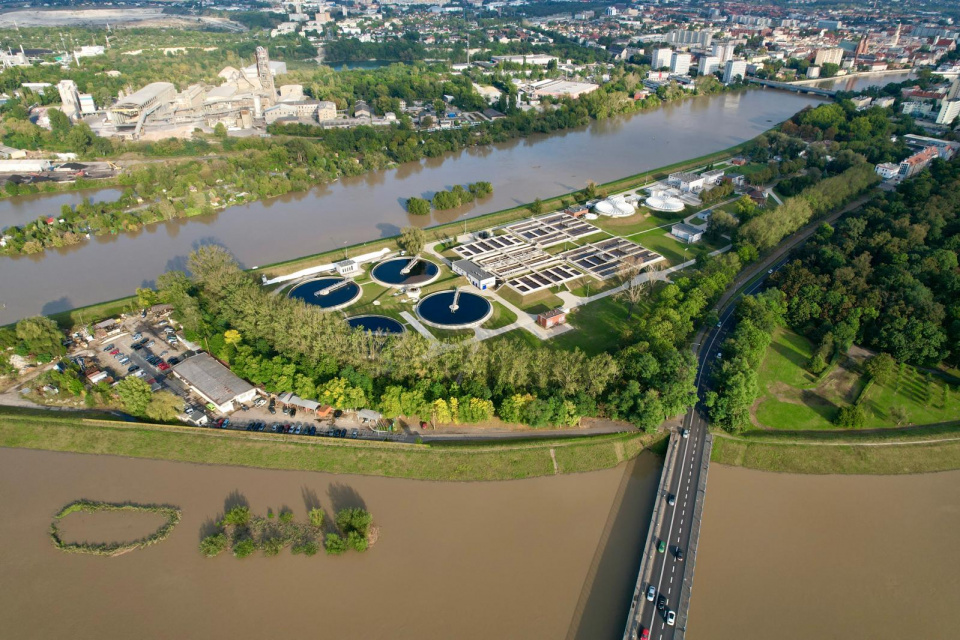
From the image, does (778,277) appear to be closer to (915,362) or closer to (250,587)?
(915,362)

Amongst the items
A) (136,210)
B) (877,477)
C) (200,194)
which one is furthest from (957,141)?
(136,210)

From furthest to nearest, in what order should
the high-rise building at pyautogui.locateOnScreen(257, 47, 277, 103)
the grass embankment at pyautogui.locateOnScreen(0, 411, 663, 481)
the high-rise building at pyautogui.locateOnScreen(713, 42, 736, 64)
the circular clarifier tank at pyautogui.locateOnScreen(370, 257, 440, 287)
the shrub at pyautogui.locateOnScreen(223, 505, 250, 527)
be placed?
the high-rise building at pyautogui.locateOnScreen(713, 42, 736, 64)
the high-rise building at pyautogui.locateOnScreen(257, 47, 277, 103)
the circular clarifier tank at pyautogui.locateOnScreen(370, 257, 440, 287)
the grass embankment at pyautogui.locateOnScreen(0, 411, 663, 481)
the shrub at pyautogui.locateOnScreen(223, 505, 250, 527)

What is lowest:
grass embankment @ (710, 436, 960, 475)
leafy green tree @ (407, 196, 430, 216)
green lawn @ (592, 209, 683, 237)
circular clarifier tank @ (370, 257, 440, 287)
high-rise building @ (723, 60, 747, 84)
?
grass embankment @ (710, 436, 960, 475)

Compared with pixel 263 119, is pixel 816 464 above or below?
below

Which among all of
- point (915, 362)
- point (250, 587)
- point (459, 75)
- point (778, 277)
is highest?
point (459, 75)

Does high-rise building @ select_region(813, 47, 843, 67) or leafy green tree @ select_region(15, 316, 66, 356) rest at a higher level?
high-rise building @ select_region(813, 47, 843, 67)

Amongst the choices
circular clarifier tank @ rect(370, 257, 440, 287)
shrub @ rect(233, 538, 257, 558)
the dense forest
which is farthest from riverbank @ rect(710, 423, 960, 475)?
circular clarifier tank @ rect(370, 257, 440, 287)

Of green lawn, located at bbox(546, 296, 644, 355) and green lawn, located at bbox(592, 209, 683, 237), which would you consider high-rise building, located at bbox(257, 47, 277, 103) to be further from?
green lawn, located at bbox(546, 296, 644, 355)
